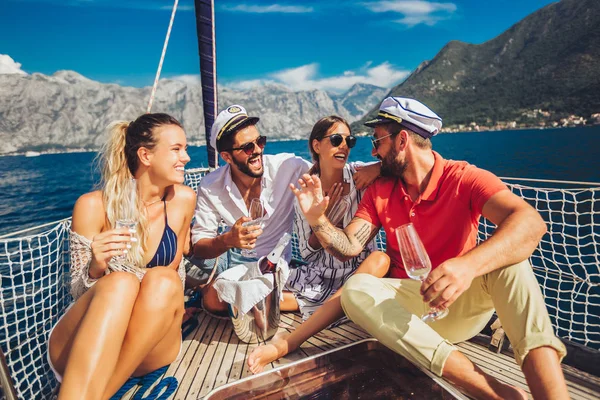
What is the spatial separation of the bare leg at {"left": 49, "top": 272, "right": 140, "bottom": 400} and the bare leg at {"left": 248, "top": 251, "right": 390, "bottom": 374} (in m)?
0.88

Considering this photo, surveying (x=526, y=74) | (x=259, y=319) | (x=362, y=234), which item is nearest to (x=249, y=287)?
(x=259, y=319)

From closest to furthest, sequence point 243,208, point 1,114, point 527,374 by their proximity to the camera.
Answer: point 527,374
point 243,208
point 1,114

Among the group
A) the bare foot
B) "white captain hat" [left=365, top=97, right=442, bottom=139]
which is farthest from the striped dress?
"white captain hat" [left=365, top=97, right=442, bottom=139]

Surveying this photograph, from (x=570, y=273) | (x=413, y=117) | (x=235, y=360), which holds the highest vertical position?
(x=413, y=117)

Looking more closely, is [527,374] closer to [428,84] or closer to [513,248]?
[513,248]

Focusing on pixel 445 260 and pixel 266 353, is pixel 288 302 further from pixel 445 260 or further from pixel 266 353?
pixel 445 260

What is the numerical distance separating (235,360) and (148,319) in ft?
3.11

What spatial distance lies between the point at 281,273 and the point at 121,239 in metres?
1.19

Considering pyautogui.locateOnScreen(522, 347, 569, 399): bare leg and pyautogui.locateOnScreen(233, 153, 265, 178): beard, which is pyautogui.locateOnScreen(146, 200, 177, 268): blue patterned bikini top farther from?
pyautogui.locateOnScreen(522, 347, 569, 399): bare leg

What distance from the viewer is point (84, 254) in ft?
7.65

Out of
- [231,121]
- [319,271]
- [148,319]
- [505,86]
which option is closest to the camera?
[148,319]

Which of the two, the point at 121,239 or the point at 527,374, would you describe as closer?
the point at 527,374

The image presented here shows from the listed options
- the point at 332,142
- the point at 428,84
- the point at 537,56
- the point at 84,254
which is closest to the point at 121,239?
the point at 84,254

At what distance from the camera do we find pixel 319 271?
10.8ft
